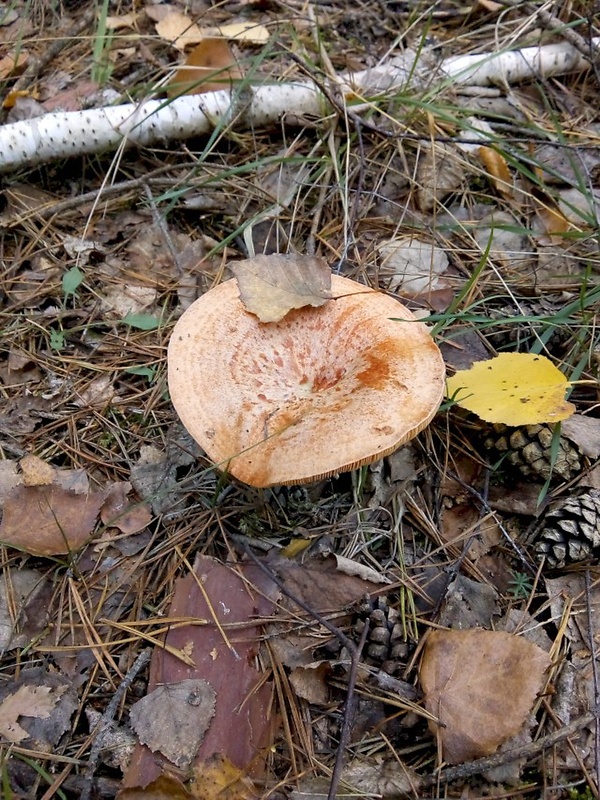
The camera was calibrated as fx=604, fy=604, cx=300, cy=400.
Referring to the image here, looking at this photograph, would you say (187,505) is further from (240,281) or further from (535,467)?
(535,467)

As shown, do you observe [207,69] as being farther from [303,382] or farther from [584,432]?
[584,432]

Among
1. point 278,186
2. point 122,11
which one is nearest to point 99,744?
point 278,186

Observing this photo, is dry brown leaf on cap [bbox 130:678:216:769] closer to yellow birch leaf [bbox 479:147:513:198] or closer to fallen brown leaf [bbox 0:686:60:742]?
fallen brown leaf [bbox 0:686:60:742]

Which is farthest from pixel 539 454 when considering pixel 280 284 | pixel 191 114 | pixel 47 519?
pixel 191 114

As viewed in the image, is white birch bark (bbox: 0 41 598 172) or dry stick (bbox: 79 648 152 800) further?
white birch bark (bbox: 0 41 598 172)

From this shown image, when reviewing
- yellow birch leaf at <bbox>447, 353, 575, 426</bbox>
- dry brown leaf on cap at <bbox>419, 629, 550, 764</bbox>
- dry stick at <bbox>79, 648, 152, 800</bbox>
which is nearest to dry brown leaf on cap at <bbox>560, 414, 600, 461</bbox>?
yellow birch leaf at <bbox>447, 353, 575, 426</bbox>

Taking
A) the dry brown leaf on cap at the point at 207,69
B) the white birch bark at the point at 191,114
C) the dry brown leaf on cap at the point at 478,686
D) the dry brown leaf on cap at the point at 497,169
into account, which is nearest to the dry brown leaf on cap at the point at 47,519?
the dry brown leaf on cap at the point at 478,686
